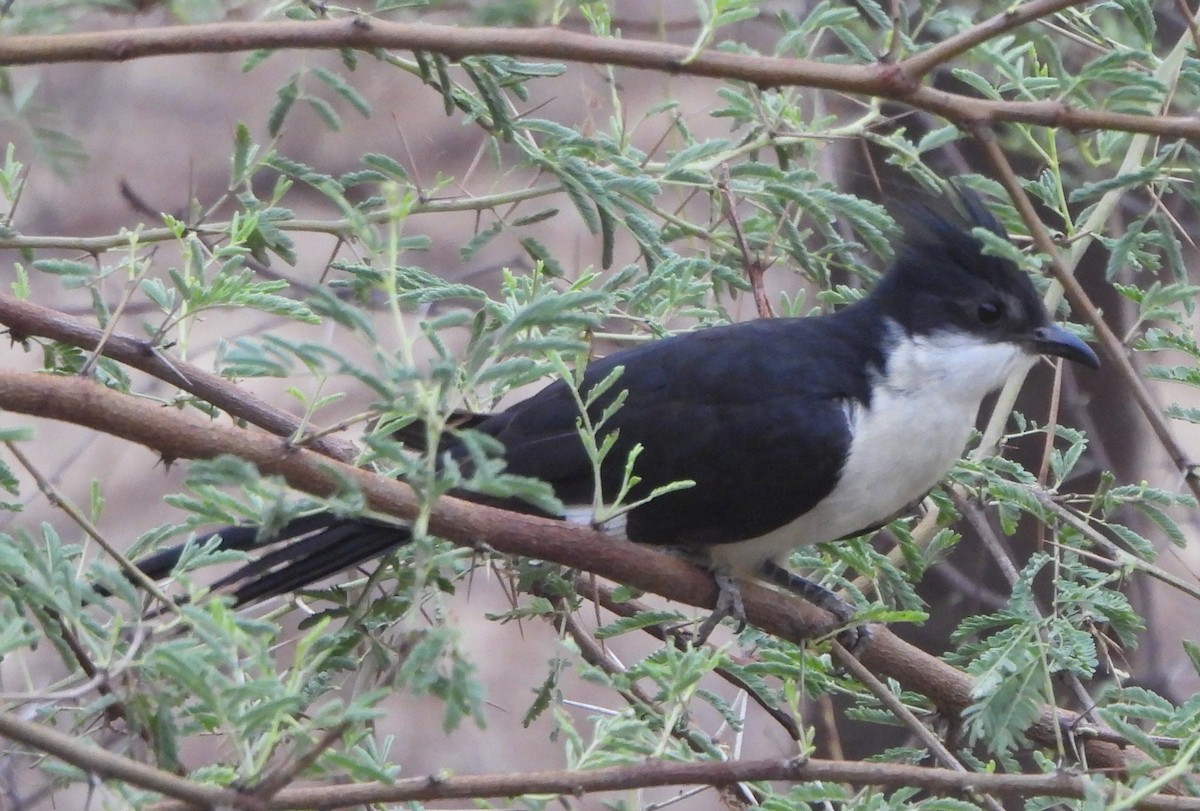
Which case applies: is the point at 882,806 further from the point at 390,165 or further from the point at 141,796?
the point at 390,165

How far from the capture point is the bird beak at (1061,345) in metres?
2.69

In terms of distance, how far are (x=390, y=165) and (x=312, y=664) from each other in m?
1.08

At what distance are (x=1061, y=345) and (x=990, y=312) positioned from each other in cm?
16

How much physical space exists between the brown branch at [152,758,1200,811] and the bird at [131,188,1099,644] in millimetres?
851

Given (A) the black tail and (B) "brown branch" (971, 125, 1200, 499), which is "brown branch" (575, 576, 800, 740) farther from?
(B) "brown branch" (971, 125, 1200, 499)

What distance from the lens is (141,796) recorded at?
1480 millimetres

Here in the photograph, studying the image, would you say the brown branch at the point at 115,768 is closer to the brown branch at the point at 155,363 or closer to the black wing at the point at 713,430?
the brown branch at the point at 155,363

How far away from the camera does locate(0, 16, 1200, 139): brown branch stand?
1524 mm

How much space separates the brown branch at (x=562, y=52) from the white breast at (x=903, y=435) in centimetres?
112

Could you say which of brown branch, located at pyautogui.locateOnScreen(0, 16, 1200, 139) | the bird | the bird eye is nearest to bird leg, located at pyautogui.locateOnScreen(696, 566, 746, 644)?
the bird

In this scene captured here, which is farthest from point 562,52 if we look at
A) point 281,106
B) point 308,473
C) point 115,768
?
point 115,768

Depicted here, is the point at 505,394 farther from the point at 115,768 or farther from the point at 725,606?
the point at 115,768

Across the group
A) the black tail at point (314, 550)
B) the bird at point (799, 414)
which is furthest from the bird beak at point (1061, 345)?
the black tail at point (314, 550)

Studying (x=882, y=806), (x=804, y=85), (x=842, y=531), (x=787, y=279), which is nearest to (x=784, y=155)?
(x=842, y=531)
